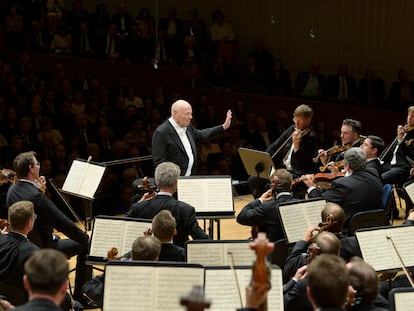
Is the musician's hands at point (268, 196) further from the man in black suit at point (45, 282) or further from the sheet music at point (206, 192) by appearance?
the man in black suit at point (45, 282)

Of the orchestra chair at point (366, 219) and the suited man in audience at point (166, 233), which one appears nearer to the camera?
the suited man in audience at point (166, 233)

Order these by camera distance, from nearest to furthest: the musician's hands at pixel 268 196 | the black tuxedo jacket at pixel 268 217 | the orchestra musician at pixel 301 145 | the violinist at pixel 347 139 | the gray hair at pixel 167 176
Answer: the gray hair at pixel 167 176 < the black tuxedo jacket at pixel 268 217 < the musician's hands at pixel 268 196 < the violinist at pixel 347 139 < the orchestra musician at pixel 301 145

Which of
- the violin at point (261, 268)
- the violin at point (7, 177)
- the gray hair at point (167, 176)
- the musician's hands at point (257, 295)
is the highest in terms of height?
the violin at point (261, 268)

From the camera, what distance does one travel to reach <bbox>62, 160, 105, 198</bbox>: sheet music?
7.64 metres

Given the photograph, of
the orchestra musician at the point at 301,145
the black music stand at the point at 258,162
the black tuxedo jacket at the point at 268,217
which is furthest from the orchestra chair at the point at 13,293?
the orchestra musician at the point at 301,145

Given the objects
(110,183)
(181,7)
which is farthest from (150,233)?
(181,7)

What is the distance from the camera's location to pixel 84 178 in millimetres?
7750

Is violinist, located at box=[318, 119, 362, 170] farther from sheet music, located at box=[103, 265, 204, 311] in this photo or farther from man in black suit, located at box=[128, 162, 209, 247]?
sheet music, located at box=[103, 265, 204, 311]

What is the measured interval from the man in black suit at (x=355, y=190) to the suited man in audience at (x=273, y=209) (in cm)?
39

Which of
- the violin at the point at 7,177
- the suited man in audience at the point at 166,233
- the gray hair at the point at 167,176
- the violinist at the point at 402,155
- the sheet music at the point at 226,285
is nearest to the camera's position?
the sheet music at the point at 226,285

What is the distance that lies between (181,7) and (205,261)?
1069cm

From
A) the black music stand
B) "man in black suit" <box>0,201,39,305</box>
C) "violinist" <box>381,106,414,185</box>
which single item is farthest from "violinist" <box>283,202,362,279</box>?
"violinist" <box>381,106,414,185</box>

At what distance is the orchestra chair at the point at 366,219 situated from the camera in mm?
6707

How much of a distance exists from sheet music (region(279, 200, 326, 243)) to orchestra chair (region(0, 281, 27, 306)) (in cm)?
198
